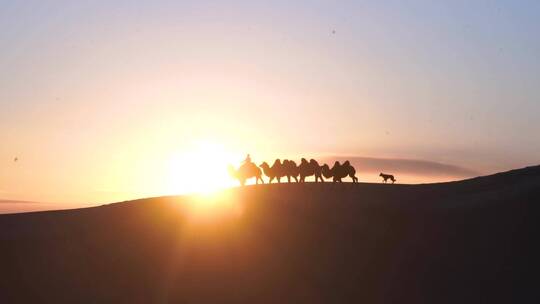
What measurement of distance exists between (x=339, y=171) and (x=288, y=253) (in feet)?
32.4

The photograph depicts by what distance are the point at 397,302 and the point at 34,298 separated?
39.3 ft

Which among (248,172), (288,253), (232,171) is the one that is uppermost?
(232,171)

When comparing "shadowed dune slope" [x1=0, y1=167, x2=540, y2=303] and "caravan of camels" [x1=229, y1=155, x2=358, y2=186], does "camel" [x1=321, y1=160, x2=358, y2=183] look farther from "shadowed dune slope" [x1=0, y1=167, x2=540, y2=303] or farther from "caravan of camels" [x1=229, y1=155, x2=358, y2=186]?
"shadowed dune slope" [x1=0, y1=167, x2=540, y2=303]

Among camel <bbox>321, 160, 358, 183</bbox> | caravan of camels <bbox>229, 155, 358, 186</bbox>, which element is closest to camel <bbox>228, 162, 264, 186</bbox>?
caravan of camels <bbox>229, 155, 358, 186</bbox>

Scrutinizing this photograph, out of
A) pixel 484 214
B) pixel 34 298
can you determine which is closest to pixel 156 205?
pixel 34 298

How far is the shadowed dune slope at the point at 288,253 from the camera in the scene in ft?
81.4

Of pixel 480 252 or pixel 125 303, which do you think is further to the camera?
pixel 480 252

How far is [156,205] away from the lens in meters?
34.5

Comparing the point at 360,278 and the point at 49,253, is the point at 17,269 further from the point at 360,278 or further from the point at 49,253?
the point at 360,278

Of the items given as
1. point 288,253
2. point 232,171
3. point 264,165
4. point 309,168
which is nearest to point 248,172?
point 264,165

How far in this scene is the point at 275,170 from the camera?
3769 centimetres

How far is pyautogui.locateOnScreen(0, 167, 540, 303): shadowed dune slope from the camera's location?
2480cm

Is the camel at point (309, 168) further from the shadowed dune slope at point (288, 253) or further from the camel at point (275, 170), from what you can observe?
the shadowed dune slope at point (288, 253)

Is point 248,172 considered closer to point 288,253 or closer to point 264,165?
point 264,165
